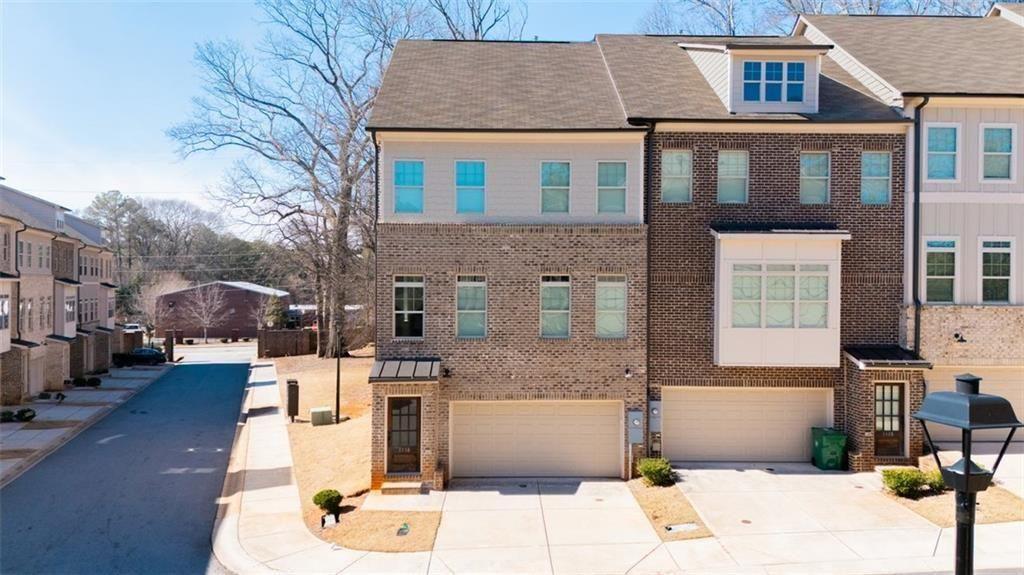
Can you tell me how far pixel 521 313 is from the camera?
1534 centimetres

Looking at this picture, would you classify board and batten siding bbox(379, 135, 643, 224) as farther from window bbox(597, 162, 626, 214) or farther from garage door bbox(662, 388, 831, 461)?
garage door bbox(662, 388, 831, 461)

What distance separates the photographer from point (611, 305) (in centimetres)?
1550

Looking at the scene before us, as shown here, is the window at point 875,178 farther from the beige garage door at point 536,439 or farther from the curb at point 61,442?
the curb at point 61,442

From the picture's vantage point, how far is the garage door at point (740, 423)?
1595cm

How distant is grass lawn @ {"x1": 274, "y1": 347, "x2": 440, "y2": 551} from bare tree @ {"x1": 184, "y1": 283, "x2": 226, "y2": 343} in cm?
2941

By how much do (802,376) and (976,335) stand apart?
4.60 metres

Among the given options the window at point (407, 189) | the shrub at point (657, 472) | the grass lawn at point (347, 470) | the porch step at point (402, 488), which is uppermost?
the window at point (407, 189)

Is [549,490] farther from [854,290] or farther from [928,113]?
[928,113]

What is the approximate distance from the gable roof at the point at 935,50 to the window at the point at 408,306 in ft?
43.4

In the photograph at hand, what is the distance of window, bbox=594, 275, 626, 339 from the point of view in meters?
15.5

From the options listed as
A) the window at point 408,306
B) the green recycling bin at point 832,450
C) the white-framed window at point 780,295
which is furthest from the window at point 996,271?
the window at point 408,306

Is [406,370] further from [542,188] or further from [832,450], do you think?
[832,450]

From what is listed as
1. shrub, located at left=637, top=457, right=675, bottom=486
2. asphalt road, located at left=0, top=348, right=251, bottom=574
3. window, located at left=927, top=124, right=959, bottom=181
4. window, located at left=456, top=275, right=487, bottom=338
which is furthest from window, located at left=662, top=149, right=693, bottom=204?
asphalt road, located at left=0, top=348, right=251, bottom=574

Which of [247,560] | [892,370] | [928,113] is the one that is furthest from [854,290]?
[247,560]
